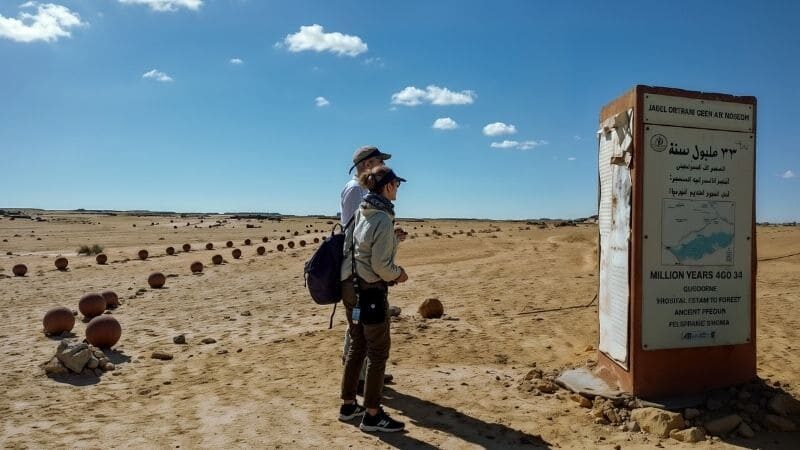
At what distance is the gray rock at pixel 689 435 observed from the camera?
4398 millimetres

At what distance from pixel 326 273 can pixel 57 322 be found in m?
6.23

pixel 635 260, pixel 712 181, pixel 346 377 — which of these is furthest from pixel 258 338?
pixel 712 181

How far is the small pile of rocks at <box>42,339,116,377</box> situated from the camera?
6.40m

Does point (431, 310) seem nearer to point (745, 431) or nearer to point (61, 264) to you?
point (745, 431)

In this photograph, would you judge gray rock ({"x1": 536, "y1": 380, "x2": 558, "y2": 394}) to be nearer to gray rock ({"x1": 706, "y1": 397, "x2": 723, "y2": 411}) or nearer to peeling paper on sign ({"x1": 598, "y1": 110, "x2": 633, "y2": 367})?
peeling paper on sign ({"x1": 598, "y1": 110, "x2": 633, "y2": 367})

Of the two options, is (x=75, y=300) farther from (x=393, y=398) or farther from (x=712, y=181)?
(x=712, y=181)

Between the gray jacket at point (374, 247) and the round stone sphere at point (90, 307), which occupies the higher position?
the gray jacket at point (374, 247)

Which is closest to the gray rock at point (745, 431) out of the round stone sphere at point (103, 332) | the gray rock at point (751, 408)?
the gray rock at point (751, 408)

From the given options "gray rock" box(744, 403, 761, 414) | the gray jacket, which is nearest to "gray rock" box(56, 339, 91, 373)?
the gray jacket

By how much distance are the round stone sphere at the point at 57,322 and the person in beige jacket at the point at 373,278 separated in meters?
6.18

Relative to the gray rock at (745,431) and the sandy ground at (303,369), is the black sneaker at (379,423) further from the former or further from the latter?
the gray rock at (745,431)

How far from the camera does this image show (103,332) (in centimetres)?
755

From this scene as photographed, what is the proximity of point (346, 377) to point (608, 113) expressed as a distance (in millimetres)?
3656

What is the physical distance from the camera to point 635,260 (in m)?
5.05
